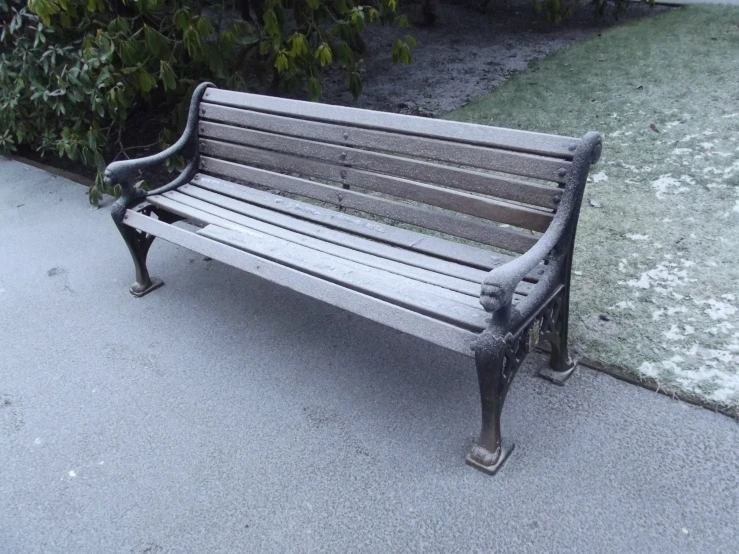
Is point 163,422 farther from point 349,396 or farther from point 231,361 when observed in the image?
point 349,396

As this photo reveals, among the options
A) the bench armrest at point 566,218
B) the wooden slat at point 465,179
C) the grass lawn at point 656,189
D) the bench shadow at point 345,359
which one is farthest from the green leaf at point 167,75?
the bench armrest at point 566,218

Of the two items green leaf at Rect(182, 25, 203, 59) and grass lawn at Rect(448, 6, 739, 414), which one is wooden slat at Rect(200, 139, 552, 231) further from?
green leaf at Rect(182, 25, 203, 59)

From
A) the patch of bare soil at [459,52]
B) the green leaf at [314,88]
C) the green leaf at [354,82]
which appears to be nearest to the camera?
the green leaf at [314,88]

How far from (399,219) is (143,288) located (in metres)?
1.58

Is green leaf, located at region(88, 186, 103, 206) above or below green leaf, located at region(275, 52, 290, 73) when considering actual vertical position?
below

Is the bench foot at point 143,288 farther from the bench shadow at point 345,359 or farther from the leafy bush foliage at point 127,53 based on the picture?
the leafy bush foliage at point 127,53

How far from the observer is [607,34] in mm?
6914

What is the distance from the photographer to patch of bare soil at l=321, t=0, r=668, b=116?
5.91m

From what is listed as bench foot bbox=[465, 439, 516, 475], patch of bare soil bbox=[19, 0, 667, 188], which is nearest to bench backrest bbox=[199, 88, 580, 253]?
→ bench foot bbox=[465, 439, 516, 475]

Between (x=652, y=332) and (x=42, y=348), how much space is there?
2.84 metres

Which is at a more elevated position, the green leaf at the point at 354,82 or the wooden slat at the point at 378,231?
the green leaf at the point at 354,82

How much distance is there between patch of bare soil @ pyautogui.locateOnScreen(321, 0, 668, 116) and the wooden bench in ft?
8.62

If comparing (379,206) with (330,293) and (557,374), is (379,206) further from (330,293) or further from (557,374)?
(557,374)

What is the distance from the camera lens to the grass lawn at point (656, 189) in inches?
106
